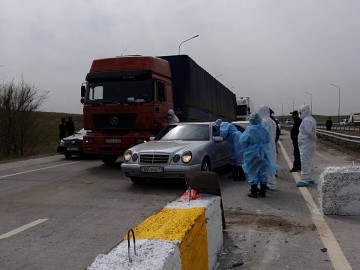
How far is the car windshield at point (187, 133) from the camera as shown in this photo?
10477 millimetres

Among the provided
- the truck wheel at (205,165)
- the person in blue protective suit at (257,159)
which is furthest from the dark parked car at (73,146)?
the person in blue protective suit at (257,159)

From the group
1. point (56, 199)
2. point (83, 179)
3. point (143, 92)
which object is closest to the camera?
point (56, 199)

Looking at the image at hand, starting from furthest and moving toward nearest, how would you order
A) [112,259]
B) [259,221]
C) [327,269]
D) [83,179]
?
[83,179] < [259,221] < [327,269] < [112,259]

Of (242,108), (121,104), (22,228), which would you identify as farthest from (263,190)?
(242,108)

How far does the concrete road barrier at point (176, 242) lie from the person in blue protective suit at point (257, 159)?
11.2ft

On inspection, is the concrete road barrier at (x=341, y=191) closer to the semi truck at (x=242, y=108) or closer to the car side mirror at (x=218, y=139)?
the car side mirror at (x=218, y=139)

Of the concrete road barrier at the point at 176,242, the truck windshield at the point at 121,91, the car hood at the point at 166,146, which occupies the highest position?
the truck windshield at the point at 121,91

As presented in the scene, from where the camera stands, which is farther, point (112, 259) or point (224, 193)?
point (224, 193)

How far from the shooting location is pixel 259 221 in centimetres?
641

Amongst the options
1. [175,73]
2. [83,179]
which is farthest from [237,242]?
[175,73]

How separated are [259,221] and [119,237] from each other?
82.5 inches

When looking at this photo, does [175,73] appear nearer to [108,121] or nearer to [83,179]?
[108,121]

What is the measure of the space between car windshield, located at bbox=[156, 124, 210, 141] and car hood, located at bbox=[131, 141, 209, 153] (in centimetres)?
39

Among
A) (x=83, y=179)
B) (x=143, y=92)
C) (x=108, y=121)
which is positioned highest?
(x=143, y=92)
